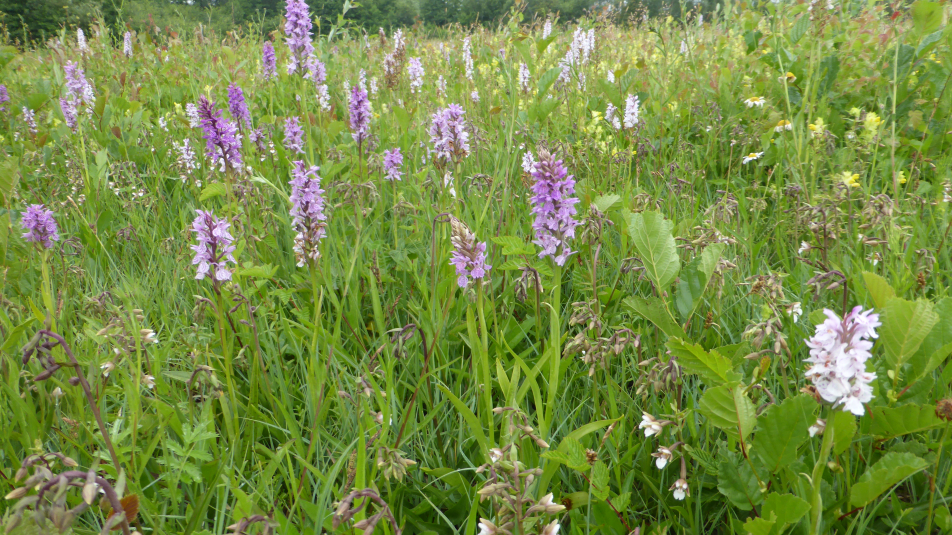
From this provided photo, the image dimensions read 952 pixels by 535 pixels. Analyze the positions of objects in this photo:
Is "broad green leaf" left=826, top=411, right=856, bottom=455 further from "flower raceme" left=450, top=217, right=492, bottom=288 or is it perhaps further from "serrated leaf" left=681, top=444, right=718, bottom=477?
"flower raceme" left=450, top=217, right=492, bottom=288

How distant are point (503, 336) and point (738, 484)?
81 cm

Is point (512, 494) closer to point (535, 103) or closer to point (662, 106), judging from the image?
point (535, 103)

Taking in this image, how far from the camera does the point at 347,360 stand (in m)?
1.80

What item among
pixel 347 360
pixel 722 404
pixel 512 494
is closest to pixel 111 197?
pixel 347 360

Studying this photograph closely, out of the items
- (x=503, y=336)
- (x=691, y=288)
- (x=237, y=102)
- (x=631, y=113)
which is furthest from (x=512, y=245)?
(x=631, y=113)

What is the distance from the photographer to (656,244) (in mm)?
1702

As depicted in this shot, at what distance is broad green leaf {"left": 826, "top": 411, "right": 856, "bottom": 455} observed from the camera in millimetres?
1127

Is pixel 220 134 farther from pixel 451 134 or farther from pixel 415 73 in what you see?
pixel 415 73

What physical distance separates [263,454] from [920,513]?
1.67m

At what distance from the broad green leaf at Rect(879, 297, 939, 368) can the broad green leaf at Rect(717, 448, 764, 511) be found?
449 mm

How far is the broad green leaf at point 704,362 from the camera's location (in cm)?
122

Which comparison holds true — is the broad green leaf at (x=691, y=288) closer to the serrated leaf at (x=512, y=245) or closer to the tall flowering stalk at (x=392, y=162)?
the serrated leaf at (x=512, y=245)

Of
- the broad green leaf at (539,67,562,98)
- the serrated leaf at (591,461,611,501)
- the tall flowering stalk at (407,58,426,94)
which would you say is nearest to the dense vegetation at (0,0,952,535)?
the serrated leaf at (591,461,611,501)

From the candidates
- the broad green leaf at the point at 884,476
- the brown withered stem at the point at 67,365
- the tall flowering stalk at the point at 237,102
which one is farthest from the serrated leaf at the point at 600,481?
the tall flowering stalk at the point at 237,102
